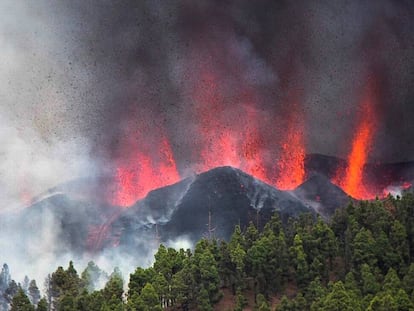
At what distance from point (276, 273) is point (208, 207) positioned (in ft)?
72.4

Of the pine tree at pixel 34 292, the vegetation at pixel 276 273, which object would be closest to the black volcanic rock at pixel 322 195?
the vegetation at pixel 276 273

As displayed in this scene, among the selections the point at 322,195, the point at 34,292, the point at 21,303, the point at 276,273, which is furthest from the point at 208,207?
the point at 21,303

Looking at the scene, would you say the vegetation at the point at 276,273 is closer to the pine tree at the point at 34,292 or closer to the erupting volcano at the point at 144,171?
the pine tree at the point at 34,292

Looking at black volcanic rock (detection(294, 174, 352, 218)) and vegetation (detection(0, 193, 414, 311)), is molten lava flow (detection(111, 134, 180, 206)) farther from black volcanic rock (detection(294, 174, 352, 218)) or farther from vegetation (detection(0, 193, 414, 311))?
vegetation (detection(0, 193, 414, 311))

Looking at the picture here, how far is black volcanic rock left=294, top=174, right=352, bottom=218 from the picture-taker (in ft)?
236

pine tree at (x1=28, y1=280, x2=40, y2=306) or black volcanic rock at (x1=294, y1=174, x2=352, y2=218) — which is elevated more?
black volcanic rock at (x1=294, y1=174, x2=352, y2=218)

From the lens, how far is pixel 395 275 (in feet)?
134

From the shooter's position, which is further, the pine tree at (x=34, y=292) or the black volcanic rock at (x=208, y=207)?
the black volcanic rock at (x=208, y=207)

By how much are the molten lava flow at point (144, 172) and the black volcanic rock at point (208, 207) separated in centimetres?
1462

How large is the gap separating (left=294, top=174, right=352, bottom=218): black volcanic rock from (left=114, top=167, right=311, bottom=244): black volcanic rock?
223cm

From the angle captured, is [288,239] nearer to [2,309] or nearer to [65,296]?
[65,296]

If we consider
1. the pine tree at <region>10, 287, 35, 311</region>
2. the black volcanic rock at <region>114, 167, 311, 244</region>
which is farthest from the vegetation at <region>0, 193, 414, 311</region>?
the black volcanic rock at <region>114, 167, 311, 244</region>

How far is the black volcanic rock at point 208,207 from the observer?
65.4 m

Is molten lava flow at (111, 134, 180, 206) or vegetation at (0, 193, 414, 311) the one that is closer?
vegetation at (0, 193, 414, 311)
